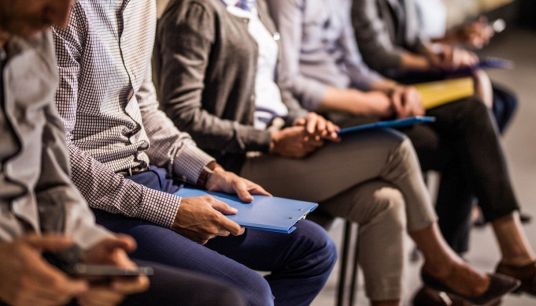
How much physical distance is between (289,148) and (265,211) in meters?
0.42

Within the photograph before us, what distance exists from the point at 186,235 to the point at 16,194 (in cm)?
45

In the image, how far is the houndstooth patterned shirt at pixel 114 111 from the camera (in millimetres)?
1526

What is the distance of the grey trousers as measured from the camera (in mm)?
2041

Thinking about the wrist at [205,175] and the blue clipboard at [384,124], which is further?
the blue clipboard at [384,124]

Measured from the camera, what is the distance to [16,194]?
3.95 ft

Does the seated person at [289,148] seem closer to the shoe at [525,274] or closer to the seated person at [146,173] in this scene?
the seated person at [146,173]

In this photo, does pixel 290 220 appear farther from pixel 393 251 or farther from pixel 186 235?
pixel 393 251

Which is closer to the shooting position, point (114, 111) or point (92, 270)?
point (92, 270)

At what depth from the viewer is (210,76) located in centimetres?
201

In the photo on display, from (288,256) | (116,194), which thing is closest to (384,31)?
(288,256)

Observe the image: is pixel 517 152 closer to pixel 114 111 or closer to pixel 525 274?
pixel 525 274

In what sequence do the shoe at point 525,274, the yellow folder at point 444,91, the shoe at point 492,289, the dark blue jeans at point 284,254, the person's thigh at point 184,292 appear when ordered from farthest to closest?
the yellow folder at point 444,91 → the shoe at point 525,274 → the shoe at point 492,289 → the dark blue jeans at point 284,254 → the person's thigh at point 184,292

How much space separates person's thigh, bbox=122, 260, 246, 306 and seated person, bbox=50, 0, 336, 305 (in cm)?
15

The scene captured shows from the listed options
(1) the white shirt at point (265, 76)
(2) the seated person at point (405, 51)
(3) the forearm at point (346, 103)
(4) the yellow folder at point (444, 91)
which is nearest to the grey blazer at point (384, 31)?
(2) the seated person at point (405, 51)
